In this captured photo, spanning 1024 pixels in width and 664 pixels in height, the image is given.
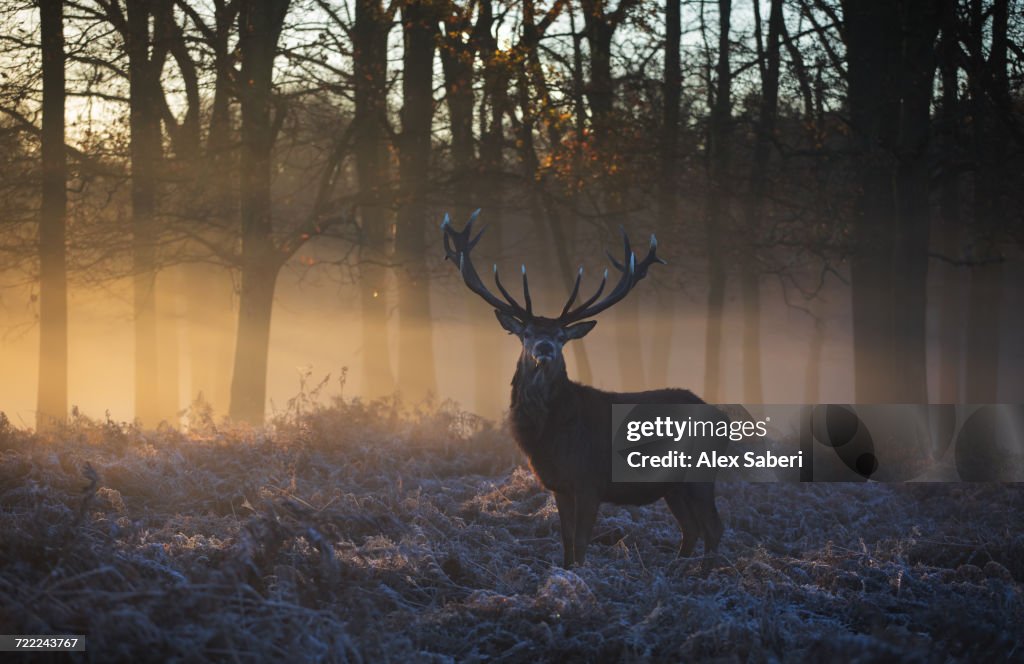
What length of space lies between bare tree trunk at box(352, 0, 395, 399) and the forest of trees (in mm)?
61

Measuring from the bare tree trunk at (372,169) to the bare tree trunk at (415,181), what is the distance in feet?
1.40

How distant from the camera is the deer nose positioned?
8211 millimetres

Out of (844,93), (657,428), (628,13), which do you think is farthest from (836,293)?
(657,428)

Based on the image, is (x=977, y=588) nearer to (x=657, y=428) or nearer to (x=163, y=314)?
(x=657, y=428)

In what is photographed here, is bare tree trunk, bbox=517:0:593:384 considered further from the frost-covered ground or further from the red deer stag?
the red deer stag

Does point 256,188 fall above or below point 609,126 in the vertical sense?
below

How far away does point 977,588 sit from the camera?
23.3 feet

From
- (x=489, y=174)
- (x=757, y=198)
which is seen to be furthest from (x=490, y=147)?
(x=757, y=198)

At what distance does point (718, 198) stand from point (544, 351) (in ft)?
37.5

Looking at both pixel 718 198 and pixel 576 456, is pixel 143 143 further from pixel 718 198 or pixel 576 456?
pixel 576 456

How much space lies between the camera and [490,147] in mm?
18328

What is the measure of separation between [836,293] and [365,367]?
83.1 ft

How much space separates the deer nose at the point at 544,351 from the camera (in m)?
8.21

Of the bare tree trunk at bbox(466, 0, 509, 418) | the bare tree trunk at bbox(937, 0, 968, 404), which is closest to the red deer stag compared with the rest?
the bare tree trunk at bbox(466, 0, 509, 418)
